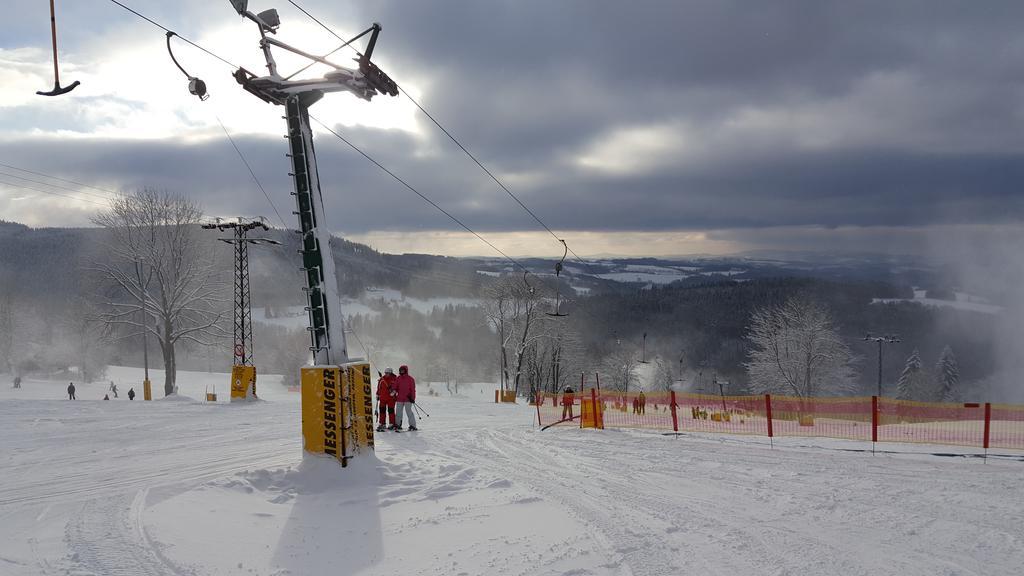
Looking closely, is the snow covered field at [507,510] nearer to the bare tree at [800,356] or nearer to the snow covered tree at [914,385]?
the bare tree at [800,356]

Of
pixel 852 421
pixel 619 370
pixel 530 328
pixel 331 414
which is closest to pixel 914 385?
pixel 619 370

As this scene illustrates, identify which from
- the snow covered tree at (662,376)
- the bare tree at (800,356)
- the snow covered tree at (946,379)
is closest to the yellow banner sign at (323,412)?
the bare tree at (800,356)

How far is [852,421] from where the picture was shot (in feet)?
62.0

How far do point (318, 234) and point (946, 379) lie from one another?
91.5 m

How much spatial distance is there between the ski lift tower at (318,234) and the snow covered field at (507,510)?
3.01ft

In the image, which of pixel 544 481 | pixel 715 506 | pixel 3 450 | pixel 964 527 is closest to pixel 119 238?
pixel 3 450

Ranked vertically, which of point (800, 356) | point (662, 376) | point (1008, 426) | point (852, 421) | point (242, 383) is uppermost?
point (1008, 426)

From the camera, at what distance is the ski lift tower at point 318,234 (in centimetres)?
885

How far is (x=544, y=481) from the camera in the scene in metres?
8.87

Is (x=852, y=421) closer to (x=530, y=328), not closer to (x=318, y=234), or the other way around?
(x=318, y=234)

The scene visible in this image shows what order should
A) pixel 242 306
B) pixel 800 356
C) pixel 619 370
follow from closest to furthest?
pixel 242 306, pixel 800 356, pixel 619 370

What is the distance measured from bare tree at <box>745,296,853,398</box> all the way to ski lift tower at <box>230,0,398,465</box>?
53.2m

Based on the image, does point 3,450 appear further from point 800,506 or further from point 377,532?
point 800,506

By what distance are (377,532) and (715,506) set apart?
14.0 feet
